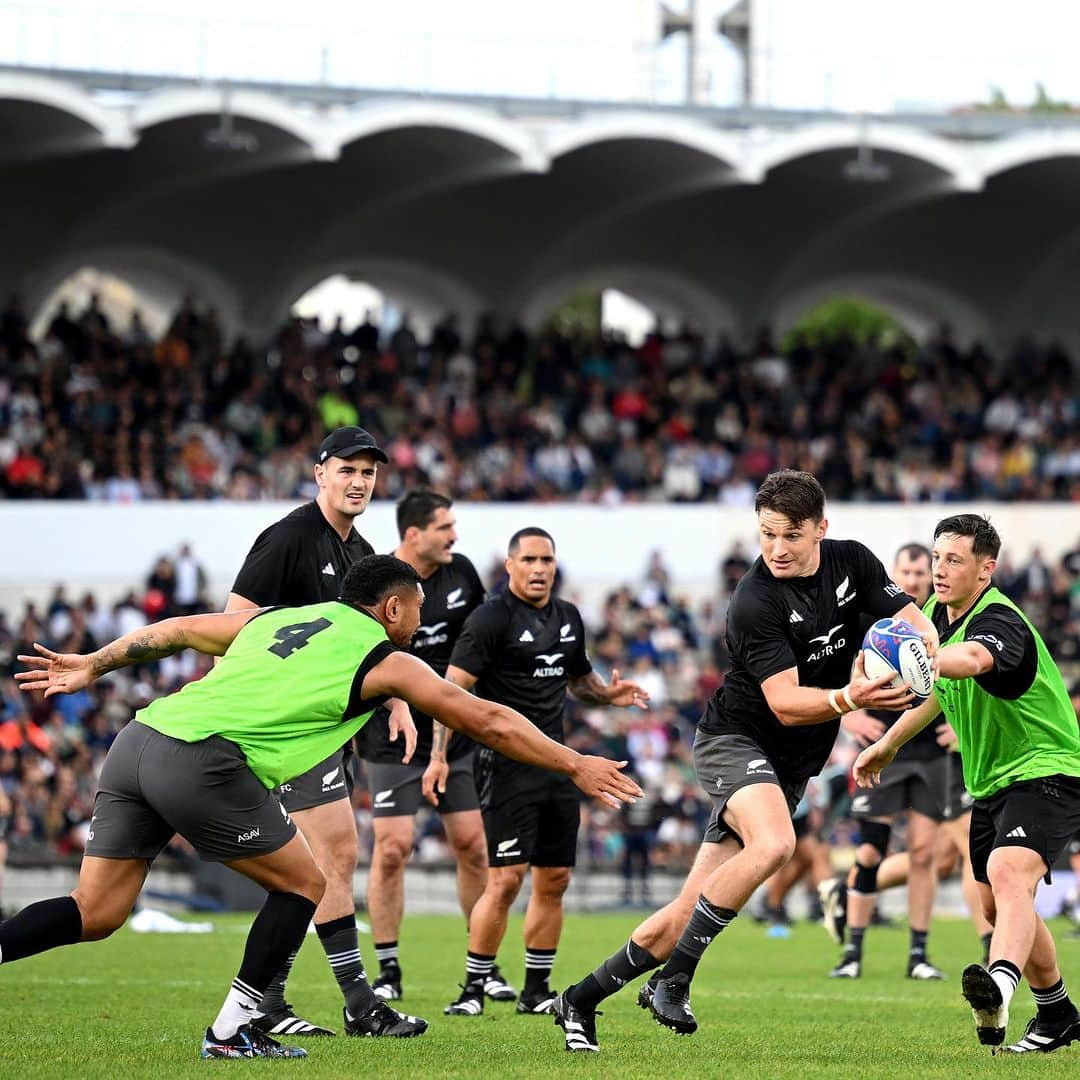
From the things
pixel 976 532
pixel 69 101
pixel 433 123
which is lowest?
pixel 976 532

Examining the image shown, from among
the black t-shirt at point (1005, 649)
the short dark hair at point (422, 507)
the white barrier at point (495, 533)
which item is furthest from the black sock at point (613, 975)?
the white barrier at point (495, 533)

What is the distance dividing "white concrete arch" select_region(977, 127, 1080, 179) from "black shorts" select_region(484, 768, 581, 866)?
23.9m

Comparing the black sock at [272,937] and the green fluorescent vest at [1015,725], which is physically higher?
the green fluorescent vest at [1015,725]

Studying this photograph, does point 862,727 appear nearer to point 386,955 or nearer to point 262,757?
point 386,955

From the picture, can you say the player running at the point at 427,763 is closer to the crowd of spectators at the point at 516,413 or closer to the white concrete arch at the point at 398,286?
the crowd of spectators at the point at 516,413

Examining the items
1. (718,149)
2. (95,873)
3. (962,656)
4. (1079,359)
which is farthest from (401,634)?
→ (1079,359)

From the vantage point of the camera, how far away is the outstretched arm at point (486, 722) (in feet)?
22.6

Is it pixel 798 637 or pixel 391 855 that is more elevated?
pixel 798 637

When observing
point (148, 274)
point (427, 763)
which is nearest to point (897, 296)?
point (148, 274)

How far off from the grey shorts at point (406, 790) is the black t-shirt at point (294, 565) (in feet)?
7.17

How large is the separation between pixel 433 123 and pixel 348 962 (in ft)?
72.3

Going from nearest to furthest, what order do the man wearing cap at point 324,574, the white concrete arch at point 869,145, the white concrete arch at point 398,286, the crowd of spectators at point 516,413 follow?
the man wearing cap at point 324,574, the crowd of spectators at point 516,413, the white concrete arch at point 869,145, the white concrete arch at point 398,286

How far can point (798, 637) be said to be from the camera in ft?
25.6

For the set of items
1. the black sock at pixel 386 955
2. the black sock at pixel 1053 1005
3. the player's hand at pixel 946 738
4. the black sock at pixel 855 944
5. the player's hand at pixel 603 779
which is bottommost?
the black sock at pixel 855 944
